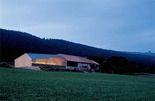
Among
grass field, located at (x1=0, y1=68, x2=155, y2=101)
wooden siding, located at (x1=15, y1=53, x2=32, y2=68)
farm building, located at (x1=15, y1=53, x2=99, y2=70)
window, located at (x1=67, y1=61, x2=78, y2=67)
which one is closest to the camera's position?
grass field, located at (x1=0, y1=68, x2=155, y2=101)

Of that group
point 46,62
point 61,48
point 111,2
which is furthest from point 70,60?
point 61,48

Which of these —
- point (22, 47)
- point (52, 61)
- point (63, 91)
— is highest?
point (22, 47)

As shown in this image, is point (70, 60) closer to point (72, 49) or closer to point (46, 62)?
point (46, 62)

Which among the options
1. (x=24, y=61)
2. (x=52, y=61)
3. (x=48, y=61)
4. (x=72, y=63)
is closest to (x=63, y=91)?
(x=24, y=61)

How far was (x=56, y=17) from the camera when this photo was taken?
2335 inches

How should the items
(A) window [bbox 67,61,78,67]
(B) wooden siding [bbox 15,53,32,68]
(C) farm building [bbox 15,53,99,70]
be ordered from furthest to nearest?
(A) window [bbox 67,61,78,67] → (C) farm building [bbox 15,53,99,70] → (B) wooden siding [bbox 15,53,32,68]

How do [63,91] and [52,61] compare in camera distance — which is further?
[52,61]

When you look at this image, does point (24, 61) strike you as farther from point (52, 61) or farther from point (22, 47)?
point (22, 47)

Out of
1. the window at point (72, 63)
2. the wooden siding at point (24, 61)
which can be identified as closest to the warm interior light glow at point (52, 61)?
the wooden siding at point (24, 61)

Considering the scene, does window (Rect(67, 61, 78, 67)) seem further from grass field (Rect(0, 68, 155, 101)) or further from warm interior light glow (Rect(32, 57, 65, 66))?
grass field (Rect(0, 68, 155, 101))

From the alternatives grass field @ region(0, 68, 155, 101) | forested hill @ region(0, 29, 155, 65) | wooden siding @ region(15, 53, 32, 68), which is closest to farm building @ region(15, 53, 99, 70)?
wooden siding @ region(15, 53, 32, 68)

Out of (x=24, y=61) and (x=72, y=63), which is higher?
(x=24, y=61)

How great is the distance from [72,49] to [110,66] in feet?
106

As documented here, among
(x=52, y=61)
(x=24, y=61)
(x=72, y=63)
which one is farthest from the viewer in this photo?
(x=72, y=63)
